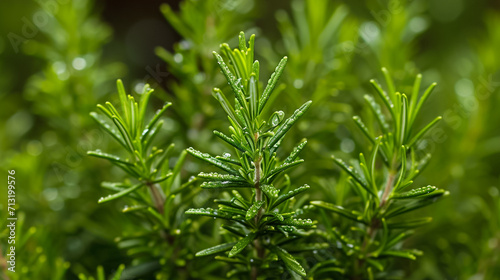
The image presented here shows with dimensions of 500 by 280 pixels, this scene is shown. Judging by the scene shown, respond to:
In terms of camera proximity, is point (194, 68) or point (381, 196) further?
point (194, 68)

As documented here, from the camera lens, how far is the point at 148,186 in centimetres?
39

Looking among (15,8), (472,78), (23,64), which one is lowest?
(472,78)

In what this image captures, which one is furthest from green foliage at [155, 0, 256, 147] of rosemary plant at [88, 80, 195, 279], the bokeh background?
rosemary plant at [88, 80, 195, 279]

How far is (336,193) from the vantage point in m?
0.45

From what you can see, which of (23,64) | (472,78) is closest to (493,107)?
(472,78)

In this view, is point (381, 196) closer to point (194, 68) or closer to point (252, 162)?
point (252, 162)

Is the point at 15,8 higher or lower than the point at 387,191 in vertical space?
higher

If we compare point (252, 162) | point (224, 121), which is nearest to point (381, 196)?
point (252, 162)

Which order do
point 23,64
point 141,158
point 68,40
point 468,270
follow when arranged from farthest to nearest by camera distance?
point 23,64, point 68,40, point 468,270, point 141,158

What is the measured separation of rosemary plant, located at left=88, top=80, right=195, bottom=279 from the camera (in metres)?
0.37

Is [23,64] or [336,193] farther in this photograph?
[23,64]

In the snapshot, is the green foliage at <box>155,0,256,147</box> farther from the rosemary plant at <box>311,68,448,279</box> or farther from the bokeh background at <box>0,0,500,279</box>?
the rosemary plant at <box>311,68,448,279</box>

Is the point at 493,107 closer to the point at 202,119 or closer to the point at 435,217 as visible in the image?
the point at 435,217

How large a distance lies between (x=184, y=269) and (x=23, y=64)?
0.80 metres
